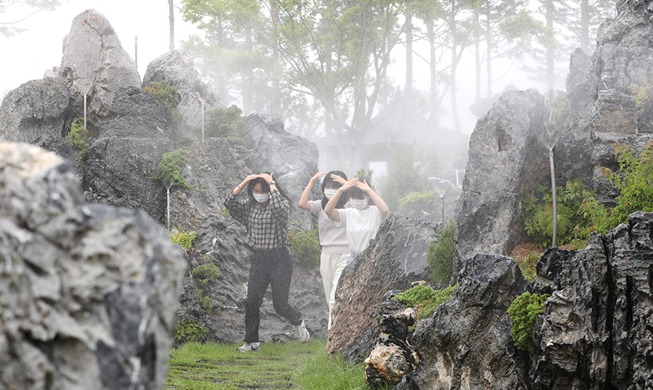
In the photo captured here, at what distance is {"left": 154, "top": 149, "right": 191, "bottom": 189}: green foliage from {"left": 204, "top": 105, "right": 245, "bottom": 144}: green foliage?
317 centimetres

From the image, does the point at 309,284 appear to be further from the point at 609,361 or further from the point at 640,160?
the point at 609,361

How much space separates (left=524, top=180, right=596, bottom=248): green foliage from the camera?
11016mm

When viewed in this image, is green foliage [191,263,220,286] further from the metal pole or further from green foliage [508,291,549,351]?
green foliage [508,291,549,351]

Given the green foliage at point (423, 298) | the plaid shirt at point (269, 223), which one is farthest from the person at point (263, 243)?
the green foliage at point (423, 298)

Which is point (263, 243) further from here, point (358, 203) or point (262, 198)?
point (358, 203)

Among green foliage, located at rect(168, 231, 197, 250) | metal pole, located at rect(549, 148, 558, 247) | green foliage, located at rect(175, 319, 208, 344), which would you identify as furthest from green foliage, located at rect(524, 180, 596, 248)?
green foliage, located at rect(168, 231, 197, 250)

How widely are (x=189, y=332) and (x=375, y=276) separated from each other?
180 inches

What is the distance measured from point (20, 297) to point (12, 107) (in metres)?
20.8

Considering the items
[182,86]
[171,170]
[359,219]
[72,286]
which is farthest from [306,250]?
[72,286]

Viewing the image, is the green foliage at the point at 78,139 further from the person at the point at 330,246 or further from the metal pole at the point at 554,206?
the metal pole at the point at 554,206

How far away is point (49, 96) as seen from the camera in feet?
72.3

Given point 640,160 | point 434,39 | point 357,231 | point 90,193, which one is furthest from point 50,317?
point 434,39

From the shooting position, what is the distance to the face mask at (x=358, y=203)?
12031 mm

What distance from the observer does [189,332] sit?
13.8 m
